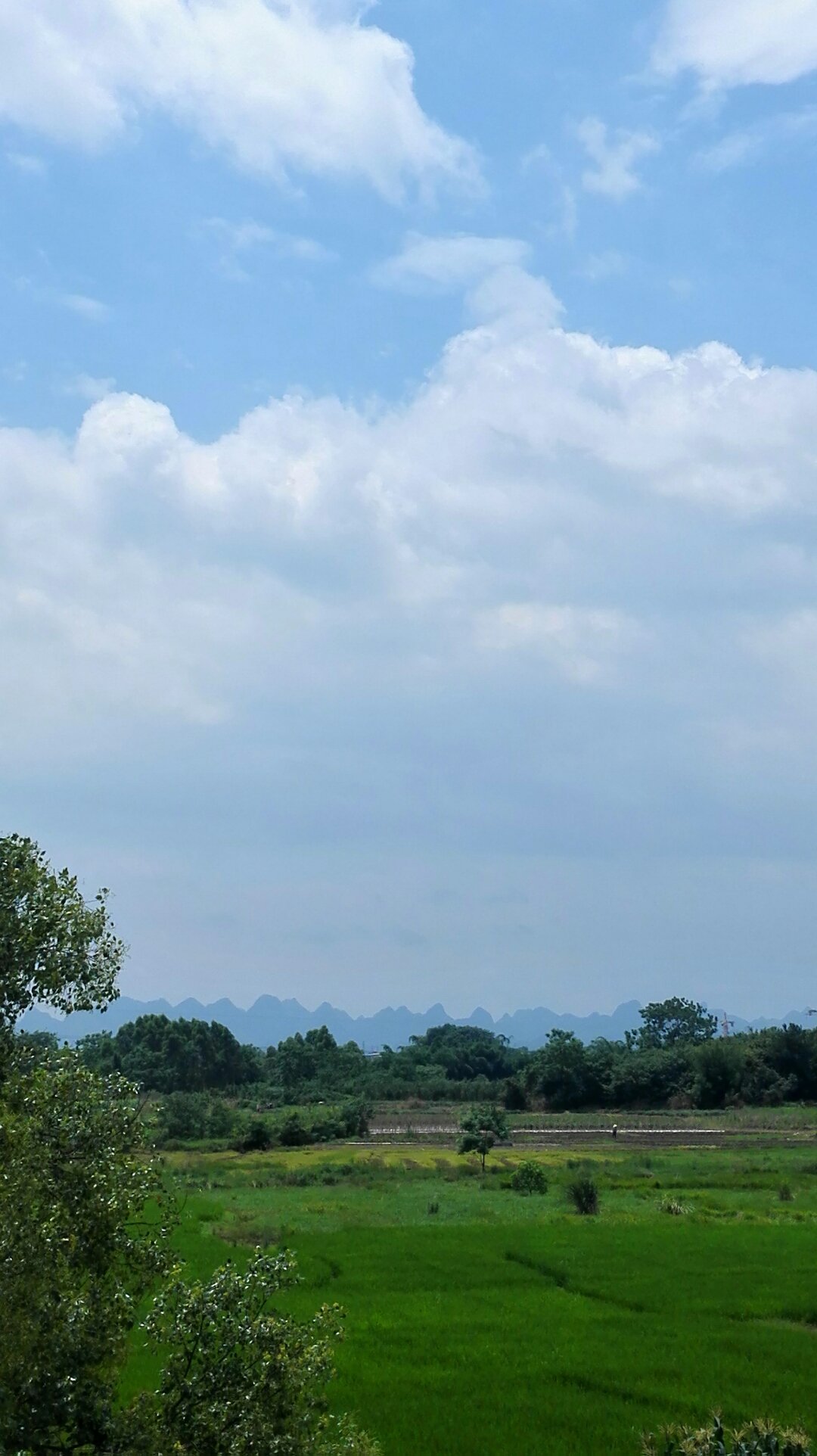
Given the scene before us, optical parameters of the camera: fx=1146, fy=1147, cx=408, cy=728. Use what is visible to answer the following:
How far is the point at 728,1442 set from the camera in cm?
1505

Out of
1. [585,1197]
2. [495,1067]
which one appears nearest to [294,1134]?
[585,1197]

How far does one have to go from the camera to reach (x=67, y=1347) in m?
8.04

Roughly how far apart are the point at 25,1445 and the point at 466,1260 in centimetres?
2558

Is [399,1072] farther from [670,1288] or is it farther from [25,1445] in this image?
[25,1445]

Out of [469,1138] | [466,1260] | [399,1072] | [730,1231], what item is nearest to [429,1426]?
[466,1260]

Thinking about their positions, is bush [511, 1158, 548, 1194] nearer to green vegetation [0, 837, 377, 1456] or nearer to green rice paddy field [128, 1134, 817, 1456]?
green rice paddy field [128, 1134, 817, 1456]

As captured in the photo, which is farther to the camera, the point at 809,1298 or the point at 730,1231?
the point at 730,1231

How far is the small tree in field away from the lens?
61.6 meters

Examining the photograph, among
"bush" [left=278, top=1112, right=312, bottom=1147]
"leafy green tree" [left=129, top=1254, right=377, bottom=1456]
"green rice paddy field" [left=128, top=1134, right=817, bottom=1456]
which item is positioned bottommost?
"green rice paddy field" [left=128, top=1134, right=817, bottom=1456]

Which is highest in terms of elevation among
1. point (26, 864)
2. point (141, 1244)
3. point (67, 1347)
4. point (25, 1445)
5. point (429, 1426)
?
point (26, 864)

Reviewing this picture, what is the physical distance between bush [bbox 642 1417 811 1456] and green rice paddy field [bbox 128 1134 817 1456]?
555 millimetres

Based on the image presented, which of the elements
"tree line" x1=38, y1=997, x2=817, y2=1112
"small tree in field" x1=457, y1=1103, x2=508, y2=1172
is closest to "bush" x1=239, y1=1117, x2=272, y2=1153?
"tree line" x1=38, y1=997, x2=817, y2=1112

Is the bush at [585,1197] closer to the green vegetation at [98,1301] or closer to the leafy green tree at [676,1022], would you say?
the green vegetation at [98,1301]

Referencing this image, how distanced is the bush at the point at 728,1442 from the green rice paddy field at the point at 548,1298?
55 centimetres
